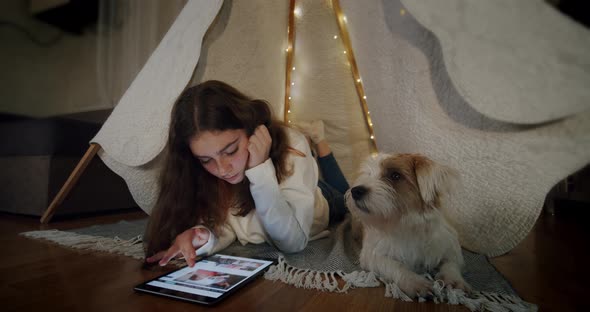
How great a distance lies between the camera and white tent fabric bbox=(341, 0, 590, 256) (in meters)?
0.76

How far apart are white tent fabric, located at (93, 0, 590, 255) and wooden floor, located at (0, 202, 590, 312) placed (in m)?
0.17

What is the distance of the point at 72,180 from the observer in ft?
5.02

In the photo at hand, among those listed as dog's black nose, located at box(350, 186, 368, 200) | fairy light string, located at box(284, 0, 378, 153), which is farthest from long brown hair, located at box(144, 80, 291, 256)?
fairy light string, located at box(284, 0, 378, 153)

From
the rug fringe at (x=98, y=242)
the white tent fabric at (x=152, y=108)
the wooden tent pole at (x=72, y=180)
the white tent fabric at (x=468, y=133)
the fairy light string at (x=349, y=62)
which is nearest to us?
the white tent fabric at (x=468, y=133)

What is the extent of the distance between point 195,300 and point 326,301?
302mm

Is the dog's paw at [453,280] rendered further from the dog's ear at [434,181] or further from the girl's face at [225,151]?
the girl's face at [225,151]

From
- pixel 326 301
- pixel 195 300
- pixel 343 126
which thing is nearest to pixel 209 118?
pixel 195 300

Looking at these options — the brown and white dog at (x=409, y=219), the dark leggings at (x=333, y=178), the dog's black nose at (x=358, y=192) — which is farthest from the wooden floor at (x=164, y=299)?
the dark leggings at (x=333, y=178)

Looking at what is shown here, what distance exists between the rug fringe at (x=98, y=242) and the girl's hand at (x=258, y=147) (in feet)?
1.85

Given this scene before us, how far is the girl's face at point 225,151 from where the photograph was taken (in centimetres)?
92

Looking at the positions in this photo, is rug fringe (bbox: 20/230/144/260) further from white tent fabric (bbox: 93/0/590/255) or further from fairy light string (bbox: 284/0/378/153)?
fairy light string (bbox: 284/0/378/153)

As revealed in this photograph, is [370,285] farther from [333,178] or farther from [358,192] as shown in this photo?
[333,178]

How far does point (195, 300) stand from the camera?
0.62 meters

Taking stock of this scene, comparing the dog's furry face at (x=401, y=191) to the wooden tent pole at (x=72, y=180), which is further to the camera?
the wooden tent pole at (x=72, y=180)
